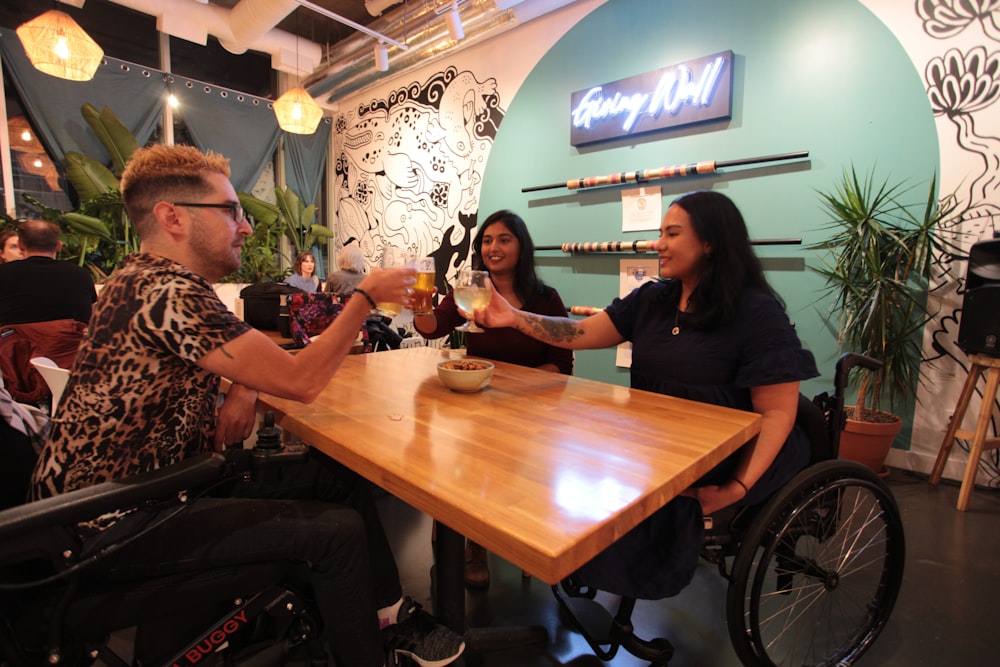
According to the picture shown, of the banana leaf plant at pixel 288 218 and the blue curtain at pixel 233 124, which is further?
the banana leaf plant at pixel 288 218

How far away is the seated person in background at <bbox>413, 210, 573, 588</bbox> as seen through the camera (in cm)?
230

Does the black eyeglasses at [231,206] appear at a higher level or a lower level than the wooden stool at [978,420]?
higher

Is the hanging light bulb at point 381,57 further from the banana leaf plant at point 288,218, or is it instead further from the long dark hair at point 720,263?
the long dark hair at point 720,263

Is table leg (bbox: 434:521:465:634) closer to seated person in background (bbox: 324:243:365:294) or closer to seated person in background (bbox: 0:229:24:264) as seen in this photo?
seated person in background (bbox: 324:243:365:294)

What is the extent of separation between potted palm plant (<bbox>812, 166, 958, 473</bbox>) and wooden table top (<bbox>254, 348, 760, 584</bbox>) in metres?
2.01

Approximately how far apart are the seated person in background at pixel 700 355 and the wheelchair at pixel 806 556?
0.29 feet

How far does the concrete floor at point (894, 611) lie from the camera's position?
5.32ft


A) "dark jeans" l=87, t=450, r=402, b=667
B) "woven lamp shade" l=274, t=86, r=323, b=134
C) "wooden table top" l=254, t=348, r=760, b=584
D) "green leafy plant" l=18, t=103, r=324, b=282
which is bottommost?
"dark jeans" l=87, t=450, r=402, b=667

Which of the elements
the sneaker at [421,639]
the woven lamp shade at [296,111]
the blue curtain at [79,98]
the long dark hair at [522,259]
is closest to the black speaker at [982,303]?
the long dark hair at [522,259]

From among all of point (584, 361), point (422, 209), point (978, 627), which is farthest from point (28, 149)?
point (978, 627)

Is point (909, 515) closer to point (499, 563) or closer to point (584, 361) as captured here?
point (499, 563)

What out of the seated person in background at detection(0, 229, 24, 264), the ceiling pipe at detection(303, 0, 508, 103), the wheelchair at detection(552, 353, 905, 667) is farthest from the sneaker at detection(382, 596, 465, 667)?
the ceiling pipe at detection(303, 0, 508, 103)

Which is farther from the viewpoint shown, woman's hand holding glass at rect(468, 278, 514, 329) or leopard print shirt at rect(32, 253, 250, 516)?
woman's hand holding glass at rect(468, 278, 514, 329)

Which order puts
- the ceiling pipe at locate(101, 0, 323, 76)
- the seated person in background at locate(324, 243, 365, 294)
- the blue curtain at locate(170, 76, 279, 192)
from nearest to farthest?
the seated person in background at locate(324, 243, 365, 294) → the ceiling pipe at locate(101, 0, 323, 76) → the blue curtain at locate(170, 76, 279, 192)
